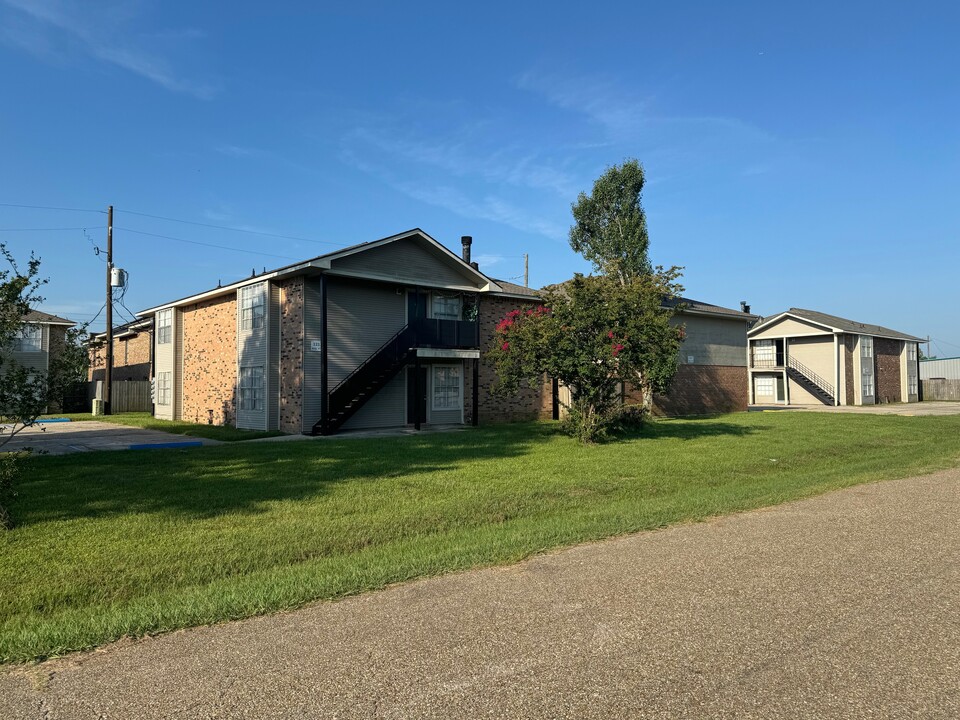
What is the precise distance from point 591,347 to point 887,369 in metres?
38.9

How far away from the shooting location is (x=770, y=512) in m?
8.31

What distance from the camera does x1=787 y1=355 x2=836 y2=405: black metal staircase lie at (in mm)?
41062

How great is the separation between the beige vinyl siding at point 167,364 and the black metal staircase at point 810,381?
117 ft

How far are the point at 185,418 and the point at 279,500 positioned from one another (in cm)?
1957

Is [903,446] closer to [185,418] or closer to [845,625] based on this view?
[845,625]

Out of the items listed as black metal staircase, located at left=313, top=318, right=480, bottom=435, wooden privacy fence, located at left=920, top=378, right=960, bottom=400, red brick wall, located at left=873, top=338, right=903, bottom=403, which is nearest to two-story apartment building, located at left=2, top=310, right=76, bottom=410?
black metal staircase, located at left=313, top=318, right=480, bottom=435

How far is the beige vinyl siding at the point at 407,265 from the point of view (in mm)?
20688

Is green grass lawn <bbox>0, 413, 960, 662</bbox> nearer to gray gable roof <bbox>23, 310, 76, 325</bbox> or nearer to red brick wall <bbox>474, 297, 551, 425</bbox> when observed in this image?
red brick wall <bbox>474, 297, 551, 425</bbox>

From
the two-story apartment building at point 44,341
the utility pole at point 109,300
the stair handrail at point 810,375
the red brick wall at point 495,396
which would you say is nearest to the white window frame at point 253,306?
the red brick wall at point 495,396

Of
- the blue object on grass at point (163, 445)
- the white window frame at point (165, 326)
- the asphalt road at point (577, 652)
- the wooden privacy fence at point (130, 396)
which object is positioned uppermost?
the white window frame at point (165, 326)

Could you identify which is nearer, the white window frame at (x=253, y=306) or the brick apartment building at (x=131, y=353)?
the white window frame at (x=253, y=306)

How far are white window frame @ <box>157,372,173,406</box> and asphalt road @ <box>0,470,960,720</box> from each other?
24.6 metres

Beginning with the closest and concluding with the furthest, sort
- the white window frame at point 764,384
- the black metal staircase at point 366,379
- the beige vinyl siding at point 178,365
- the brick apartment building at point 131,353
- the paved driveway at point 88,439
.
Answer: the paved driveway at point 88,439 → the black metal staircase at point 366,379 → the beige vinyl siding at point 178,365 → the brick apartment building at point 131,353 → the white window frame at point 764,384

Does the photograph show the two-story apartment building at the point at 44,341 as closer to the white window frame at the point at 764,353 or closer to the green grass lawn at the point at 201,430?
the green grass lawn at the point at 201,430
